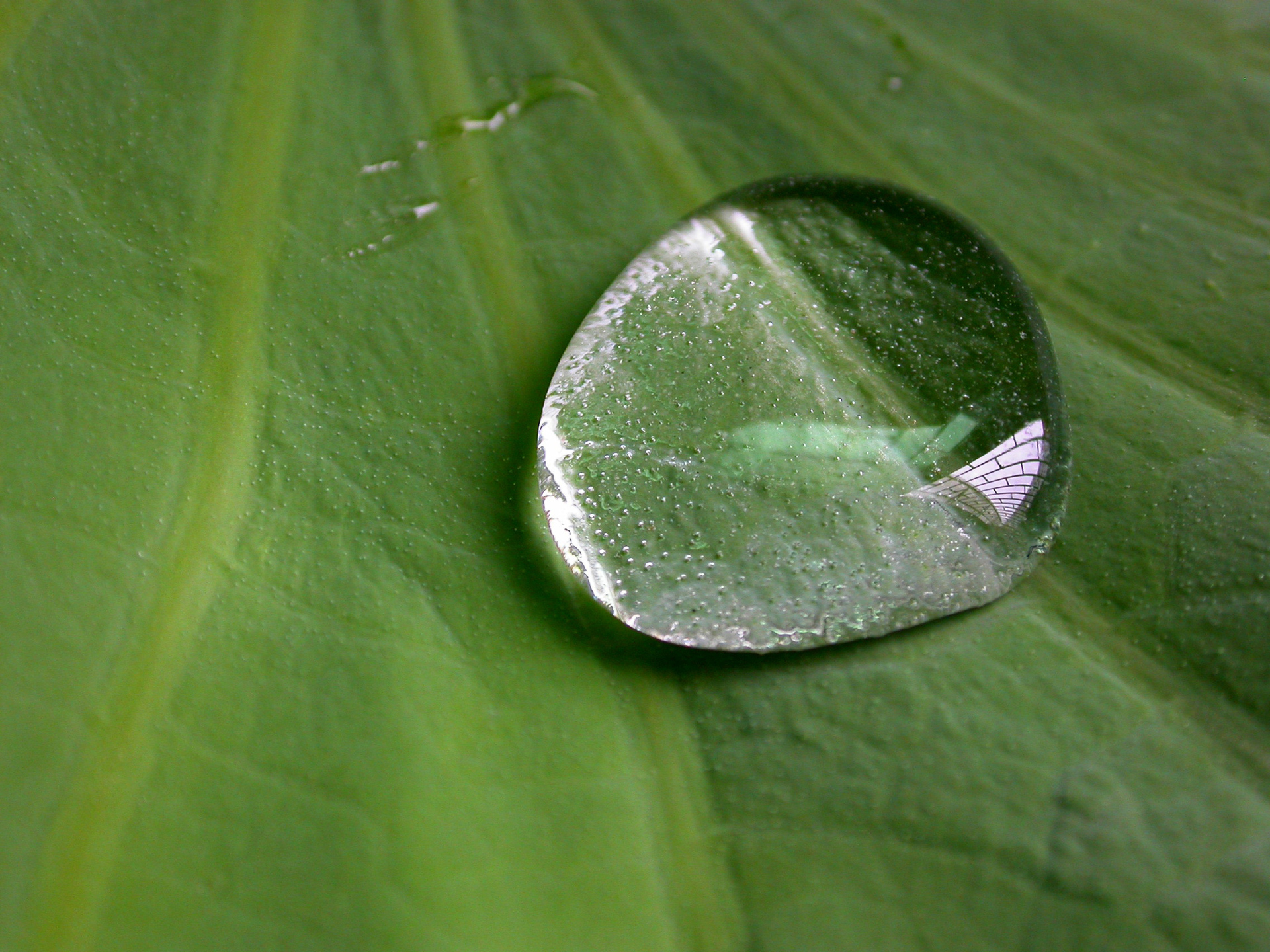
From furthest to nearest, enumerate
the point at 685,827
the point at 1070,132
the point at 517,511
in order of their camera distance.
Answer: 1. the point at 1070,132
2. the point at 517,511
3. the point at 685,827

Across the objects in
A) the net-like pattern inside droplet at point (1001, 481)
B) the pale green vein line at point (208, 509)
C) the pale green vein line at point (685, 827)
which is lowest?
the pale green vein line at point (685, 827)

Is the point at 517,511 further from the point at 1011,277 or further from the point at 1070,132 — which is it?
the point at 1070,132

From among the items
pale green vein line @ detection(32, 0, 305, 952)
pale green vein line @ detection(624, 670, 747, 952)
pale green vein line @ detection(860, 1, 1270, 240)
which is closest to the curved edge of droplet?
pale green vein line @ detection(860, 1, 1270, 240)

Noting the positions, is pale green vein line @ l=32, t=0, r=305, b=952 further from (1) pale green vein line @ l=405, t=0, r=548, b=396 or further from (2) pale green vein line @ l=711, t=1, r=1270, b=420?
(2) pale green vein line @ l=711, t=1, r=1270, b=420

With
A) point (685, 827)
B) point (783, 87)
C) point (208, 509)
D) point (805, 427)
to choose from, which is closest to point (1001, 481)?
point (805, 427)

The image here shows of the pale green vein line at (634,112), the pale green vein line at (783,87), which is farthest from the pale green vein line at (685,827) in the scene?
the pale green vein line at (783,87)

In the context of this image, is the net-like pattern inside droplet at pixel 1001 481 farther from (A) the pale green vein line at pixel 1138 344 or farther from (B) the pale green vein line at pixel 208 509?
(B) the pale green vein line at pixel 208 509

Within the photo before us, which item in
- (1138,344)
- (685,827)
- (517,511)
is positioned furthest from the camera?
(1138,344)

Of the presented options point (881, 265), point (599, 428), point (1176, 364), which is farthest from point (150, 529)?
point (1176, 364)
